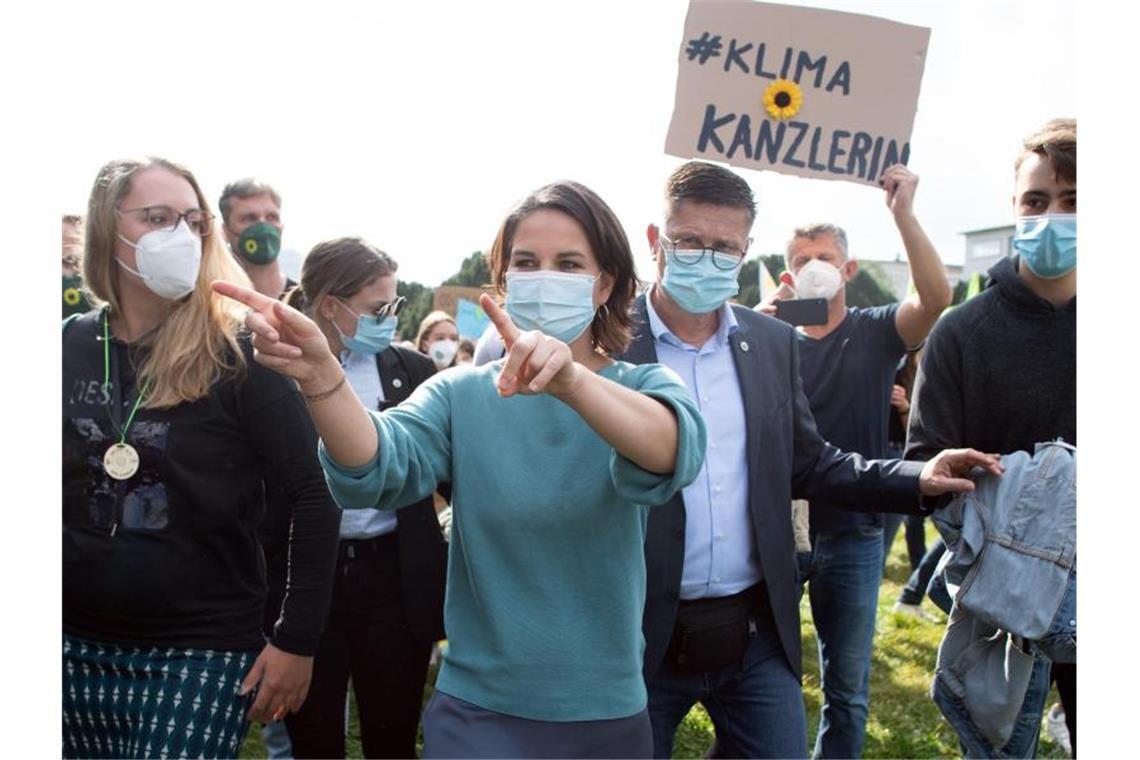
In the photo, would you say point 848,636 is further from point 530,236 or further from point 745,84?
point 530,236

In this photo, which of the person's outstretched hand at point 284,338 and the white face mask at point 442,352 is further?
the white face mask at point 442,352

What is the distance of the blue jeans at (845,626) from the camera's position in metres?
3.87

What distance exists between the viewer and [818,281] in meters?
4.35

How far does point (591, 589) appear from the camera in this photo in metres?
1.96

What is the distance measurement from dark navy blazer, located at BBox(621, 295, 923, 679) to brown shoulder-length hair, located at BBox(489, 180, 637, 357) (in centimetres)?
50

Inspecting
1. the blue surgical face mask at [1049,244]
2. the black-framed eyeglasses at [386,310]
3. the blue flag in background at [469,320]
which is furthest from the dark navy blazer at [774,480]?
the blue flag in background at [469,320]

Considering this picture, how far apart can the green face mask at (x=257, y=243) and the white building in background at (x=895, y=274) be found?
4688 mm

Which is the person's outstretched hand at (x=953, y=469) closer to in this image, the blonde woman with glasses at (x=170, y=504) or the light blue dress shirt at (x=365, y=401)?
the blonde woman with glasses at (x=170, y=504)

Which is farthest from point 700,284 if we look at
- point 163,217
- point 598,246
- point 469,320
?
point 469,320

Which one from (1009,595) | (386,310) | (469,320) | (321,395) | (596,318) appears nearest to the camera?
(321,395)

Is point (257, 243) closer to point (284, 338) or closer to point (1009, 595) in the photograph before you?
point (284, 338)

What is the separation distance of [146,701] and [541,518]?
102cm

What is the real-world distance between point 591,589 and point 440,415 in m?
0.42

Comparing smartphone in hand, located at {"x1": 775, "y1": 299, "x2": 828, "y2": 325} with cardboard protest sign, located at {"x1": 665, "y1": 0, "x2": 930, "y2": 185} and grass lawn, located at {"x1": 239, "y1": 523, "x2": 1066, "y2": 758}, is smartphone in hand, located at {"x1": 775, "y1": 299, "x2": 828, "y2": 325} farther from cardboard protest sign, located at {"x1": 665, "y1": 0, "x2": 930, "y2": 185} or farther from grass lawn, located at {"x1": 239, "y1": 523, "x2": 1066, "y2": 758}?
grass lawn, located at {"x1": 239, "y1": 523, "x2": 1066, "y2": 758}
